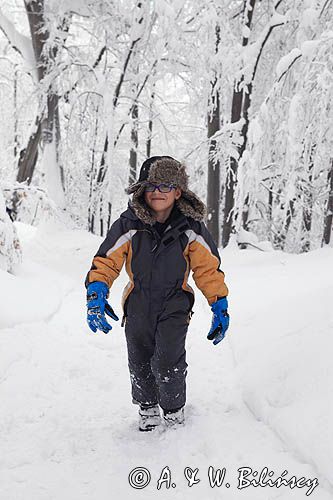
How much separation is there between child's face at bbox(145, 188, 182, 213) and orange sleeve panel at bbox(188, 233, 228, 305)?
0.28 m

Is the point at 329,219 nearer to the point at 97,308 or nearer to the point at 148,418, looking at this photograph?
the point at 148,418

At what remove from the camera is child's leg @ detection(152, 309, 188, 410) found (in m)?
2.69

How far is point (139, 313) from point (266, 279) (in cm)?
346

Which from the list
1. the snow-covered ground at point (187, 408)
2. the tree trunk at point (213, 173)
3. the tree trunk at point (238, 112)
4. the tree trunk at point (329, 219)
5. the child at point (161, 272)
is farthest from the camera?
the tree trunk at point (213, 173)

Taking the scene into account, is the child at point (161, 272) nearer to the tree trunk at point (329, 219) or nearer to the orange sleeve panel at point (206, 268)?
the orange sleeve panel at point (206, 268)

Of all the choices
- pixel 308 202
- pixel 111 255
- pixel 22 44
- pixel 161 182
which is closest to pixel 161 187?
pixel 161 182

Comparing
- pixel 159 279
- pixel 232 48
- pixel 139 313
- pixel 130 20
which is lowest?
pixel 139 313

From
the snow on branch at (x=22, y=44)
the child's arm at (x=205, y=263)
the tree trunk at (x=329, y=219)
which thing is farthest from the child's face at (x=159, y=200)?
the snow on branch at (x=22, y=44)

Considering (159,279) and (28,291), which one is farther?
(28,291)

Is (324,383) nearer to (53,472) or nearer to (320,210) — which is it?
(53,472)

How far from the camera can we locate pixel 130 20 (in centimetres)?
971

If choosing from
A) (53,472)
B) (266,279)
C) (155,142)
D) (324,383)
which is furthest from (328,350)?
(155,142)

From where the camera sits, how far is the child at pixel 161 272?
105 inches

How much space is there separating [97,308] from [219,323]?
2.53 ft
